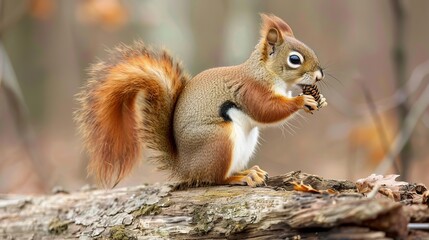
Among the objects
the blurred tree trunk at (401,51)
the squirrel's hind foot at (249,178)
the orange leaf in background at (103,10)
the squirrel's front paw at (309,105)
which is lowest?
the squirrel's hind foot at (249,178)

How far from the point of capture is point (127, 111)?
103 inches

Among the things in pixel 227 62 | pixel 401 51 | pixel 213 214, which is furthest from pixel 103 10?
pixel 213 214

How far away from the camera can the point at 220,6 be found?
14.3 metres

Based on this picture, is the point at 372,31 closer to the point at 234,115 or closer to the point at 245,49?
the point at 245,49

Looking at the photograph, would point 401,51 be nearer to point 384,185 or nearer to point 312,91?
point 312,91

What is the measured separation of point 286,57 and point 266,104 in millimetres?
219

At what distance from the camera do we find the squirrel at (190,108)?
245 centimetres

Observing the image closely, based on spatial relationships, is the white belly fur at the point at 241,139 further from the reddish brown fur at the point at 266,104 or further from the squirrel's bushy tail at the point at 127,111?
the squirrel's bushy tail at the point at 127,111

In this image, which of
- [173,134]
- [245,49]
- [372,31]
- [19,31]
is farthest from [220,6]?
[173,134]

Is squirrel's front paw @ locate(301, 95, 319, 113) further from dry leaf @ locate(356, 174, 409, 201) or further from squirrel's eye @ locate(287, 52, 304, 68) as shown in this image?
dry leaf @ locate(356, 174, 409, 201)

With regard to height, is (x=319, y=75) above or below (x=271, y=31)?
below

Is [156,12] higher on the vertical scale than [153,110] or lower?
higher

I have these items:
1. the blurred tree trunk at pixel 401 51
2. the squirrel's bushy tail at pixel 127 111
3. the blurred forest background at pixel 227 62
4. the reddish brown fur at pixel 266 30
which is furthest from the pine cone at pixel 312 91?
the blurred tree trunk at pixel 401 51

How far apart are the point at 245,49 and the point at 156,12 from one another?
1.51 metres
